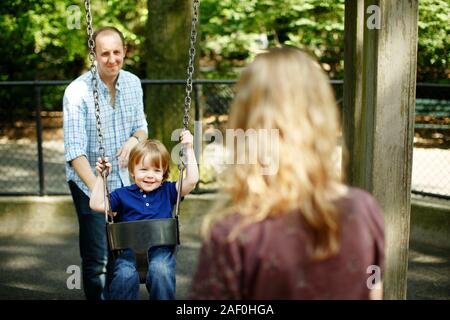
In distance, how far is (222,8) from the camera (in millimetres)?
10781

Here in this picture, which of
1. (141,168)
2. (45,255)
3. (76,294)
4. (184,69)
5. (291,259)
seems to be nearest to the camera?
(291,259)

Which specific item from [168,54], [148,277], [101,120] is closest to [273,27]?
[168,54]

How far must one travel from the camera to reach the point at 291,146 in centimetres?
177

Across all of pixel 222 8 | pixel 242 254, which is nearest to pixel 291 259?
pixel 242 254

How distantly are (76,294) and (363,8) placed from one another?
292cm

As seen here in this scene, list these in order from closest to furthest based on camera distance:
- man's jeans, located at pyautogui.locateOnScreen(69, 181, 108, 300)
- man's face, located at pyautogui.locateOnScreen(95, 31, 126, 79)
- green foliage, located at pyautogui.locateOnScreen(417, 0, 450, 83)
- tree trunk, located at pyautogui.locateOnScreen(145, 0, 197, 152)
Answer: man's face, located at pyautogui.locateOnScreen(95, 31, 126, 79) → man's jeans, located at pyautogui.locateOnScreen(69, 181, 108, 300) → tree trunk, located at pyautogui.locateOnScreen(145, 0, 197, 152) → green foliage, located at pyautogui.locateOnScreen(417, 0, 450, 83)

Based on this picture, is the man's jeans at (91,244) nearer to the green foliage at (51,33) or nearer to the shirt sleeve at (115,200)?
the shirt sleeve at (115,200)

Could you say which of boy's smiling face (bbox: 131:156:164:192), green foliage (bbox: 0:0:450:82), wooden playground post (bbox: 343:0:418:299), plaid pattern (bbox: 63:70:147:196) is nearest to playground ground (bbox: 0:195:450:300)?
plaid pattern (bbox: 63:70:147:196)

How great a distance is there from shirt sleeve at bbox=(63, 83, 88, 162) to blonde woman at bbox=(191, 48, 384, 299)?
2019mm

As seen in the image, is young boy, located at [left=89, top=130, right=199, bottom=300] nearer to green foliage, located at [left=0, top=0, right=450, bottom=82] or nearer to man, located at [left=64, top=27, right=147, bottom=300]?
man, located at [left=64, top=27, right=147, bottom=300]

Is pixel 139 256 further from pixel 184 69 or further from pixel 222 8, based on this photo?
pixel 222 8

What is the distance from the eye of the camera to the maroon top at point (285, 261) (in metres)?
1.72

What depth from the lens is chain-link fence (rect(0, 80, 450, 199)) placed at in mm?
6691

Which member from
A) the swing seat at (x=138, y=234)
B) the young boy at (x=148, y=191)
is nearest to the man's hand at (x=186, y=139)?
the young boy at (x=148, y=191)
